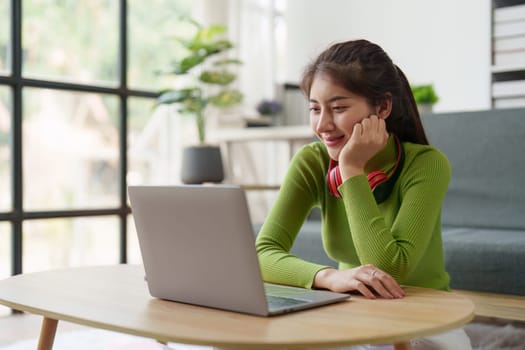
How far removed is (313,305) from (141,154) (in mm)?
3454

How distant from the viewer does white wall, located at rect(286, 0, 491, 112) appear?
379cm

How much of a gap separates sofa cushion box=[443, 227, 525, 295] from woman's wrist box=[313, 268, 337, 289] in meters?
1.12

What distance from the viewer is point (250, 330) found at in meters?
0.94

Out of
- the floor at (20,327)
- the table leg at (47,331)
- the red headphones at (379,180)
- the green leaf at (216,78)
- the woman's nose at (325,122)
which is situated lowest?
the floor at (20,327)

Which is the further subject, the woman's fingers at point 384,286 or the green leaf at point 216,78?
the green leaf at point 216,78

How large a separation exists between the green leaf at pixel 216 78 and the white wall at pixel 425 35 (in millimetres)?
511

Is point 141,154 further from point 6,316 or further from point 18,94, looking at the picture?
point 6,316

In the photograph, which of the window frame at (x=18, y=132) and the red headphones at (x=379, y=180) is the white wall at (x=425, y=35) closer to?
the window frame at (x=18, y=132)

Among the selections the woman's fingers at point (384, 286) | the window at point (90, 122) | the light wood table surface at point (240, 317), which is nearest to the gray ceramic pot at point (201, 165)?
the window at point (90, 122)

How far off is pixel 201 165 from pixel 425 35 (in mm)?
1547

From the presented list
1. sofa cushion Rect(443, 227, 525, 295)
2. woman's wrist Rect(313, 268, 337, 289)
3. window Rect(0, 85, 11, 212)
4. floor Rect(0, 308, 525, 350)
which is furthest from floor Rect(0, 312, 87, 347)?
woman's wrist Rect(313, 268, 337, 289)

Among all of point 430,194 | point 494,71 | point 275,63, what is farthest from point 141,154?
point 430,194

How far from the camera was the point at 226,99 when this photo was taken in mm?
3838

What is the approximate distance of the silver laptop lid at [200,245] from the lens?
40.0 inches
